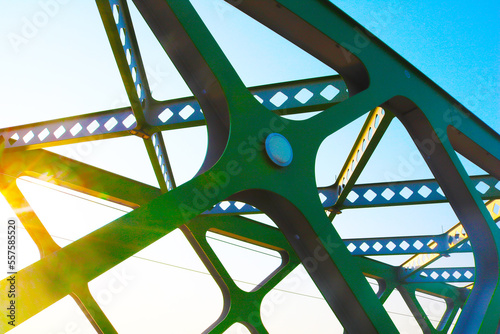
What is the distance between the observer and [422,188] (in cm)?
1040

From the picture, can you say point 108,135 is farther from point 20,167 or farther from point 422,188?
point 422,188

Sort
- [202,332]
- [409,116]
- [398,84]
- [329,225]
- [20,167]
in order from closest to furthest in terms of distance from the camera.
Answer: [329,225]
[398,84]
[409,116]
[20,167]
[202,332]

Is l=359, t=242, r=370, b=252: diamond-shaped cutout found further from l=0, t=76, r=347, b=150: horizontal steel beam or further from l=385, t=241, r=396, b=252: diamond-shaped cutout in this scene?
l=0, t=76, r=347, b=150: horizontal steel beam

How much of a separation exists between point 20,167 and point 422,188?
9.00 meters

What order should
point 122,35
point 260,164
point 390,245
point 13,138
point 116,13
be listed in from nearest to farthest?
point 260,164
point 116,13
point 122,35
point 13,138
point 390,245

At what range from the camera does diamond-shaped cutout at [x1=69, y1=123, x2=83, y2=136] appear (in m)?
8.71

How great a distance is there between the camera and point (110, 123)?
8.70m

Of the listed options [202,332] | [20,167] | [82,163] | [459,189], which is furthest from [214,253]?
[459,189]

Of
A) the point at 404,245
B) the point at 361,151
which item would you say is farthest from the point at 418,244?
the point at 361,151

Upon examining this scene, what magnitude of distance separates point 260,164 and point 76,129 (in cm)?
558

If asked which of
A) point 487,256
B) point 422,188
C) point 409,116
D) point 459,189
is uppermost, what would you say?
point 422,188

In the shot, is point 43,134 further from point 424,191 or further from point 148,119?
point 424,191

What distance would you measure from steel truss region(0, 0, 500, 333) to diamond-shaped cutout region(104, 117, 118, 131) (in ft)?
0.06

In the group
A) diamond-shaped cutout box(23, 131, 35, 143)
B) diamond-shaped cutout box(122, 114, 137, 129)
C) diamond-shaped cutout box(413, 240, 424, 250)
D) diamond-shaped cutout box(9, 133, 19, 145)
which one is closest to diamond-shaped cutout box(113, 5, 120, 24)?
diamond-shaped cutout box(122, 114, 137, 129)
